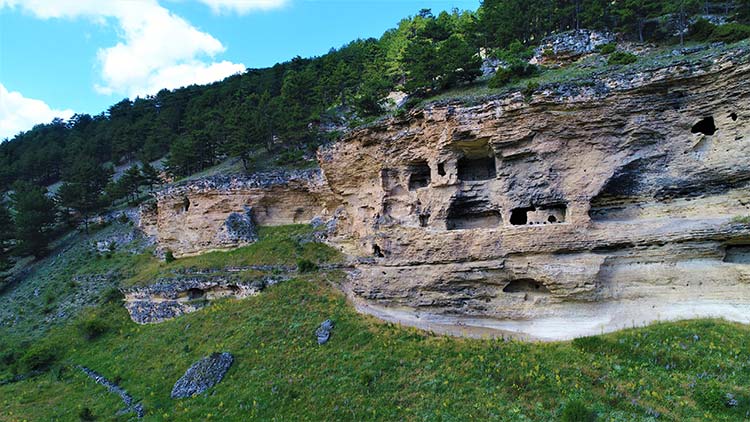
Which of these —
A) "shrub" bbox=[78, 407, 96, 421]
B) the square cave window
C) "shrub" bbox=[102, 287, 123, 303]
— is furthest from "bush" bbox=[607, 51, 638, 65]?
"shrub" bbox=[102, 287, 123, 303]

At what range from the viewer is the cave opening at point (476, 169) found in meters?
20.1

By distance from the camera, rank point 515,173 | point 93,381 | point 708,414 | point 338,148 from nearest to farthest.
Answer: point 708,414, point 515,173, point 93,381, point 338,148

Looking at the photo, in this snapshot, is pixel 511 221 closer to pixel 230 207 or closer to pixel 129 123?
pixel 230 207

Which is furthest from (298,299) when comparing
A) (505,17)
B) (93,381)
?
(505,17)

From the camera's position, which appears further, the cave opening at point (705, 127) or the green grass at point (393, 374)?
the cave opening at point (705, 127)

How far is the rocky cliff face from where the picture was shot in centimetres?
1447

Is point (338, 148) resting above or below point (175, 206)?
above

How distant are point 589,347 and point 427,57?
26.8 metres

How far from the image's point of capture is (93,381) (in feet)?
68.5

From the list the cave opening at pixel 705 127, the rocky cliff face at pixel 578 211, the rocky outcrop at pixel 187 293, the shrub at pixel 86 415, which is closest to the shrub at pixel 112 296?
the rocky outcrop at pixel 187 293

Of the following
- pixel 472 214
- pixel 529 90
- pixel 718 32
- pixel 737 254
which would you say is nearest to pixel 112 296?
pixel 472 214

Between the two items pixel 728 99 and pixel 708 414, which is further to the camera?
pixel 728 99

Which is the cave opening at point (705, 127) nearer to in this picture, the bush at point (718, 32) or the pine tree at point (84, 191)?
A: the bush at point (718, 32)

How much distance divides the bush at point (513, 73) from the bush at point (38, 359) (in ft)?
114
